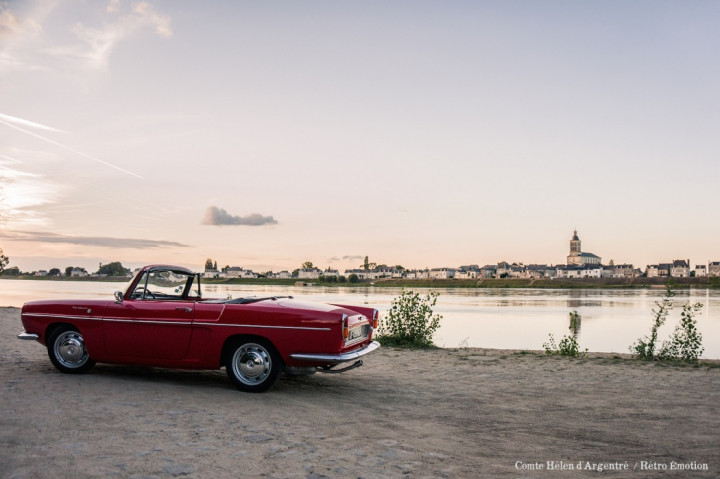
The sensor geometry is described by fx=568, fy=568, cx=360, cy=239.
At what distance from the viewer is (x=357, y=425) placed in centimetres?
610

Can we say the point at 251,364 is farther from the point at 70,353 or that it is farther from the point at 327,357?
the point at 70,353

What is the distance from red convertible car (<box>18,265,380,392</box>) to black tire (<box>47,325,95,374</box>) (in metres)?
0.02

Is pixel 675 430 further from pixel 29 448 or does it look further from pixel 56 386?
pixel 56 386

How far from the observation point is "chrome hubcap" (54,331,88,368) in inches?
341

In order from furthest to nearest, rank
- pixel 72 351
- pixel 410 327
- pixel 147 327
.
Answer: pixel 410 327 → pixel 72 351 → pixel 147 327

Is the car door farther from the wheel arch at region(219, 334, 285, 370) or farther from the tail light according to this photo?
the tail light

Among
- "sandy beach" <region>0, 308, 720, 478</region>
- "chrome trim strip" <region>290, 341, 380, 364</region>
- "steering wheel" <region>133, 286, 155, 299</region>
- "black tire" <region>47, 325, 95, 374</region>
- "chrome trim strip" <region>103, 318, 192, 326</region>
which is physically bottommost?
"sandy beach" <region>0, 308, 720, 478</region>

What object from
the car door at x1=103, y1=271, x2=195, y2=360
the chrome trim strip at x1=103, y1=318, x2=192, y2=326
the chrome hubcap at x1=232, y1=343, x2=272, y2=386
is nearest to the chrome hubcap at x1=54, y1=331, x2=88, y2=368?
the car door at x1=103, y1=271, x2=195, y2=360

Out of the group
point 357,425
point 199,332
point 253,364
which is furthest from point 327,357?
point 199,332

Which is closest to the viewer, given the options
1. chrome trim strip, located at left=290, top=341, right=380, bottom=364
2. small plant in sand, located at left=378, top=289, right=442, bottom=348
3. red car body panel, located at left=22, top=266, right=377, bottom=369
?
chrome trim strip, located at left=290, top=341, right=380, bottom=364

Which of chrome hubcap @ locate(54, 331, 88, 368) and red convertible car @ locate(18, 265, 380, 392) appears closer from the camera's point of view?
red convertible car @ locate(18, 265, 380, 392)

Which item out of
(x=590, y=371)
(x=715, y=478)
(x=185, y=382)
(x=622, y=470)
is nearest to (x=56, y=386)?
(x=185, y=382)

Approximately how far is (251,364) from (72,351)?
10.1ft

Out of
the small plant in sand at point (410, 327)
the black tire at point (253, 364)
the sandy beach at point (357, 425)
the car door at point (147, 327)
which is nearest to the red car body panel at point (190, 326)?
A: the car door at point (147, 327)
